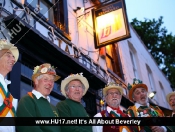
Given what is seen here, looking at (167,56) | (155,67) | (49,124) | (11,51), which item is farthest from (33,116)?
(167,56)

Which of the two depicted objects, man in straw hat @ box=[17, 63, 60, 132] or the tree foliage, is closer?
man in straw hat @ box=[17, 63, 60, 132]

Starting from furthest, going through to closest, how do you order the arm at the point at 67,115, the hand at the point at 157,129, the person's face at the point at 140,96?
1. the person's face at the point at 140,96
2. the hand at the point at 157,129
3. the arm at the point at 67,115

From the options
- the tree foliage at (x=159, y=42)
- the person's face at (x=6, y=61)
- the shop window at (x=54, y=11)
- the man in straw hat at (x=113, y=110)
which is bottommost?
the man in straw hat at (x=113, y=110)

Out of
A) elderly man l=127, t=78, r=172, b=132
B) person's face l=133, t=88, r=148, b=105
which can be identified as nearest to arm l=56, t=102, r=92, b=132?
elderly man l=127, t=78, r=172, b=132

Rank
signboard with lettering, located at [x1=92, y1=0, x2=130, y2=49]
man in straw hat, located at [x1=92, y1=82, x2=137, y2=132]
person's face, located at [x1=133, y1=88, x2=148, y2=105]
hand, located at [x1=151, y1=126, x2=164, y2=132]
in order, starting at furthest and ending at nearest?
Result: 1. signboard with lettering, located at [x1=92, y1=0, x2=130, y2=49]
2. person's face, located at [x1=133, y1=88, x2=148, y2=105]
3. hand, located at [x1=151, y1=126, x2=164, y2=132]
4. man in straw hat, located at [x1=92, y1=82, x2=137, y2=132]

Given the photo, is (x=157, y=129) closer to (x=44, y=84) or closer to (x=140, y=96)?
(x=140, y=96)

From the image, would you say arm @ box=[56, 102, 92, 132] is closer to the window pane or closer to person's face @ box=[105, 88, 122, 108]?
person's face @ box=[105, 88, 122, 108]

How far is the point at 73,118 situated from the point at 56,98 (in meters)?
3.18

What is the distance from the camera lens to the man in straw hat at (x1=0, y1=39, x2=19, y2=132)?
9.55ft

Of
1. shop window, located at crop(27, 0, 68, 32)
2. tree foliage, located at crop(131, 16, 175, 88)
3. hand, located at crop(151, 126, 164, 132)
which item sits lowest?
hand, located at crop(151, 126, 164, 132)

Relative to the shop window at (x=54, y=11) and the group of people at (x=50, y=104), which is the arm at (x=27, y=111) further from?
the shop window at (x=54, y=11)

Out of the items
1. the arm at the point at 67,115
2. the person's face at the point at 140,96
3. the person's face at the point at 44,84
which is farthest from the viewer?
the person's face at the point at 140,96

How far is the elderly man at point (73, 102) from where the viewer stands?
11.3 feet

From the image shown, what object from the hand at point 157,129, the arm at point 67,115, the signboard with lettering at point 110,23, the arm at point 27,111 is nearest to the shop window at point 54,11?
the signboard with lettering at point 110,23
